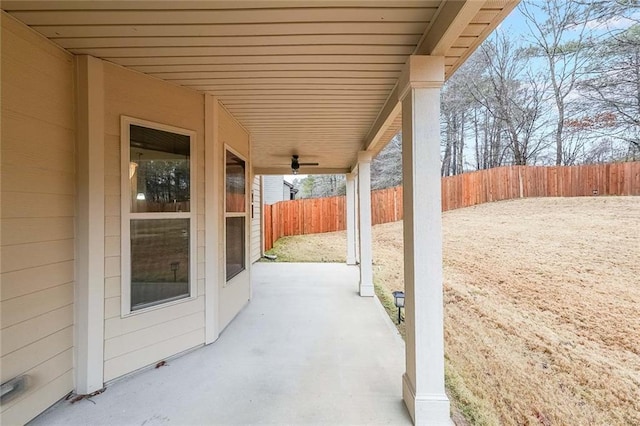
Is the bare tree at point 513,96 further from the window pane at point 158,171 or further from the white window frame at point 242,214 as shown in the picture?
the window pane at point 158,171

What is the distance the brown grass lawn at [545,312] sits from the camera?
2.29 metres

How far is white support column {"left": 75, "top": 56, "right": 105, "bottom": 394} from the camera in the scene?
2.08m

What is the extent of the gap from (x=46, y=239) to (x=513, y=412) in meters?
3.73

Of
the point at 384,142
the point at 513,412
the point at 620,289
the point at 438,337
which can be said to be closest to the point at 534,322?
the point at 620,289

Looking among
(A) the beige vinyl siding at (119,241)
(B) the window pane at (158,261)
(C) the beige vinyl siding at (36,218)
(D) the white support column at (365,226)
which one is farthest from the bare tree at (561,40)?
(C) the beige vinyl siding at (36,218)

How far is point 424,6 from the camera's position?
1.51m

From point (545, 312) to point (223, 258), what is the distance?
467 cm

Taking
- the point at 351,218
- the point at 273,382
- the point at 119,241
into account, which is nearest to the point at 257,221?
the point at 351,218

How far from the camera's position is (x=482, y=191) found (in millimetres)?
10836

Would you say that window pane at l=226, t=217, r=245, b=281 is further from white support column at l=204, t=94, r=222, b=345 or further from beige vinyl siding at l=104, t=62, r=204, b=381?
beige vinyl siding at l=104, t=62, r=204, b=381

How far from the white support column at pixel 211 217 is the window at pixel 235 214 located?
1.41 feet

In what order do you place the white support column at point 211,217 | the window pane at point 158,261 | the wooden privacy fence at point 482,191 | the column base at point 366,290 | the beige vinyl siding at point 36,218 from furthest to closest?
the wooden privacy fence at point 482,191 → the column base at point 366,290 → the white support column at point 211,217 → the window pane at point 158,261 → the beige vinyl siding at point 36,218

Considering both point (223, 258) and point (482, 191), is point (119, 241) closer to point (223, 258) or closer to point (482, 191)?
point (223, 258)

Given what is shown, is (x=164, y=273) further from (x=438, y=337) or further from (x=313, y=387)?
(x=438, y=337)
